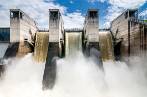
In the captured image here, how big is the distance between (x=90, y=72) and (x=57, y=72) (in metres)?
2.76

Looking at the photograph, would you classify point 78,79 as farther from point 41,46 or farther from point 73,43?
point 41,46

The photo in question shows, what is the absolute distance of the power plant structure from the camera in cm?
2141

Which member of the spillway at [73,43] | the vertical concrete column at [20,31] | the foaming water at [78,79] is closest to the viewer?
the foaming water at [78,79]

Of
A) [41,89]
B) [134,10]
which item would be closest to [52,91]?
[41,89]

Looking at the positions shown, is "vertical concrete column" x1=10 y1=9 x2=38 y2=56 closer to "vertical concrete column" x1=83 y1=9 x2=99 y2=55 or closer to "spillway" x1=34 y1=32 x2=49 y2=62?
"spillway" x1=34 y1=32 x2=49 y2=62

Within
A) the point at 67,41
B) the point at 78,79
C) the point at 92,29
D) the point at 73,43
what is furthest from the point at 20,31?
the point at 78,79

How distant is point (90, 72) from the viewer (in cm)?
2092

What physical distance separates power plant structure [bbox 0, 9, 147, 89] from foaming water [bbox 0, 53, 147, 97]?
2.29 feet

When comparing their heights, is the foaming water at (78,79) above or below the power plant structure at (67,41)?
below

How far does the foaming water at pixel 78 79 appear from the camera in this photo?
19109mm

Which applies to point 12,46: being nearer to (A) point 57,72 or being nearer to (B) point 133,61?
(A) point 57,72

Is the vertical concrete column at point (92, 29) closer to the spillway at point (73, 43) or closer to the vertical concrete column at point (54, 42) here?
the spillway at point (73, 43)

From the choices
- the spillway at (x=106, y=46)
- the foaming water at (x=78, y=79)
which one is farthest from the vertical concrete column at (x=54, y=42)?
the spillway at (x=106, y=46)

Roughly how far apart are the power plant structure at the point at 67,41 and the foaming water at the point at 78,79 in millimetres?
698
